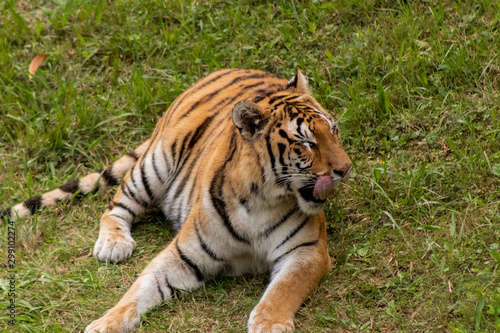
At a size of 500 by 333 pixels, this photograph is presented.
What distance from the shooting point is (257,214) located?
3.68m

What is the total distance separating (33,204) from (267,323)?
2.41 meters

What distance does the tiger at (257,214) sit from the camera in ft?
11.3

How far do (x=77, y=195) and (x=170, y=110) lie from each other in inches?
39.8

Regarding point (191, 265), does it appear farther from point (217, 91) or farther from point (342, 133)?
point (342, 133)

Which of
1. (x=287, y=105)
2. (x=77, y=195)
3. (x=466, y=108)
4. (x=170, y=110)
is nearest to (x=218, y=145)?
(x=287, y=105)

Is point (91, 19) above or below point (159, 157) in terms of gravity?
above

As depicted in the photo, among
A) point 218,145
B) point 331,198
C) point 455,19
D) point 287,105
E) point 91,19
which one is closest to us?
point 287,105

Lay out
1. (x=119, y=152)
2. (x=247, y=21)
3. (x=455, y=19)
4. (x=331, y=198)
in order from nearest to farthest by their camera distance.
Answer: (x=331, y=198), (x=455, y=19), (x=119, y=152), (x=247, y=21)

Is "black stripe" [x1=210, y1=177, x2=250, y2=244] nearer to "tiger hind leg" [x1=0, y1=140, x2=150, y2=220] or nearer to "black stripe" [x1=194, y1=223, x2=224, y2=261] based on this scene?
"black stripe" [x1=194, y1=223, x2=224, y2=261]

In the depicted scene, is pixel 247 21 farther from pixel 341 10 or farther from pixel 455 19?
pixel 455 19

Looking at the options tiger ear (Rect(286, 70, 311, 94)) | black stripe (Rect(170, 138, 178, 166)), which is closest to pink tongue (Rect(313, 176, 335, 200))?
tiger ear (Rect(286, 70, 311, 94))

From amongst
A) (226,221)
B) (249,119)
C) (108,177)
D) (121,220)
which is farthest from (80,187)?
(249,119)

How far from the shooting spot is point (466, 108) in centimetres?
461

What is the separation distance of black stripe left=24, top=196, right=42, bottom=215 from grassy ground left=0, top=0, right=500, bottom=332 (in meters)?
0.11
